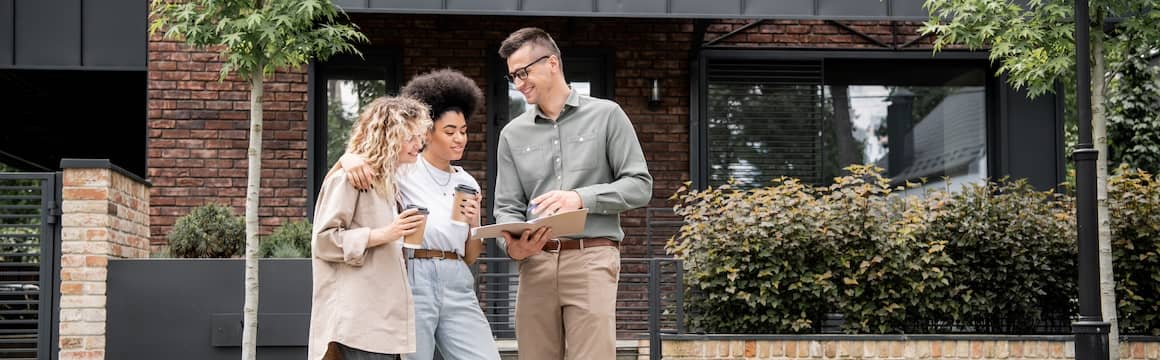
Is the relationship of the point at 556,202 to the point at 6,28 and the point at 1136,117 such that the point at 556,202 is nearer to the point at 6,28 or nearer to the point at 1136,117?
the point at 6,28

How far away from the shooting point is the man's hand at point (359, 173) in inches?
170

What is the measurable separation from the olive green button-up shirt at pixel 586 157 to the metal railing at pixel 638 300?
3807 mm

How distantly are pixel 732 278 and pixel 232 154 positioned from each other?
5.07m

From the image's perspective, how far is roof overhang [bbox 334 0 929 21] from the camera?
33.2 feet

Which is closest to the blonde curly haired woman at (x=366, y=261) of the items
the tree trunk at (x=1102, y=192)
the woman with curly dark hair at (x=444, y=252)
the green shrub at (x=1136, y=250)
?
the woman with curly dark hair at (x=444, y=252)

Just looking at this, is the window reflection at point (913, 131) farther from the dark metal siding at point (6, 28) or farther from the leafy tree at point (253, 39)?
the dark metal siding at point (6, 28)

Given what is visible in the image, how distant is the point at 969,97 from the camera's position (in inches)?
489

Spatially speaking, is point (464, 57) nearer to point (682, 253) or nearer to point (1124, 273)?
point (682, 253)

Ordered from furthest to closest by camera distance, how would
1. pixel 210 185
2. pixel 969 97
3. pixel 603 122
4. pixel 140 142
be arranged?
pixel 140 142, pixel 969 97, pixel 210 185, pixel 603 122

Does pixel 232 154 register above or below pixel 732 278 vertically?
above

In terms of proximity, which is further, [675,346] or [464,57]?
[464,57]

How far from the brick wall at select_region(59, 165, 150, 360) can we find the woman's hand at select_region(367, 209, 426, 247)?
485 cm

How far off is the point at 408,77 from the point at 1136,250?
6.61 meters

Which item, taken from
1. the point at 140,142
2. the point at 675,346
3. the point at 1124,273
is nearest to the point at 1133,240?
the point at 1124,273
